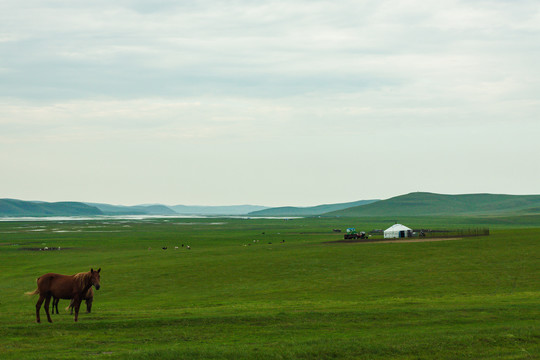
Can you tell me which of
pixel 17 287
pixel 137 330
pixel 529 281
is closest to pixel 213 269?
pixel 17 287

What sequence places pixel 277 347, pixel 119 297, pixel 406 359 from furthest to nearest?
pixel 119 297 → pixel 277 347 → pixel 406 359

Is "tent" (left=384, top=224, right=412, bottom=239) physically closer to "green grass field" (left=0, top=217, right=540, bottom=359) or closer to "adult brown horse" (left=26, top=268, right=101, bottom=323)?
"green grass field" (left=0, top=217, right=540, bottom=359)

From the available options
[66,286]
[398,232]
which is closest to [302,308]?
[66,286]

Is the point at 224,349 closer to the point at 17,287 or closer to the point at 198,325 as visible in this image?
the point at 198,325

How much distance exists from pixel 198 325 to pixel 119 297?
21.3 m

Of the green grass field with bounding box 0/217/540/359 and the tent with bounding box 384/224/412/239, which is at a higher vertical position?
the tent with bounding box 384/224/412/239

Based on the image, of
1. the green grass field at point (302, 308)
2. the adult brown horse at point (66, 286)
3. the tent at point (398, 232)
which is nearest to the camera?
the green grass field at point (302, 308)

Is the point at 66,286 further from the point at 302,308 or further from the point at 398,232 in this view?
the point at 398,232

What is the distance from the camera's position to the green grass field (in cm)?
1992

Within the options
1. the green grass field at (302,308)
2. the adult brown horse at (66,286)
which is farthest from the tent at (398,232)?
the adult brown horse at (66,286)

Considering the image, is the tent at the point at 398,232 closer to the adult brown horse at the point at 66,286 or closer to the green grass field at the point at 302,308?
the green grass field at the point at 302,308

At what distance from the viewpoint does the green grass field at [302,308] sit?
1992 cm

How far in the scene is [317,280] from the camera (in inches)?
1984

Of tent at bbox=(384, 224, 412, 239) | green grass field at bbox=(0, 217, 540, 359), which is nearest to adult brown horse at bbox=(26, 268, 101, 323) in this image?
green grass field at bbox=(0, 217, 540, 359)
